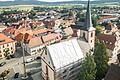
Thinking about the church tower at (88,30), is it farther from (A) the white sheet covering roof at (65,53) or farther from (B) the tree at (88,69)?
(B) the tree at (88,69)

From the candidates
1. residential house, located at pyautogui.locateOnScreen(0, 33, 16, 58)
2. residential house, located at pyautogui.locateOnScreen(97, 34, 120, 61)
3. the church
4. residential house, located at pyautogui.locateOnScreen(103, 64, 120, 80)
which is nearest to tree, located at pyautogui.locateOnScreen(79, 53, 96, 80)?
residential house, located at pyautogui.locateOnScreen(103, 64, 120, 80)

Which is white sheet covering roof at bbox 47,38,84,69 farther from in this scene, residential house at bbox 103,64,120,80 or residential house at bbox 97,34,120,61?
residential house at bbox 97,34,120,61

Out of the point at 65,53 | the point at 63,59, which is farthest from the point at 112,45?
the point at 63,59

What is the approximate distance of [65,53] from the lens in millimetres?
48125

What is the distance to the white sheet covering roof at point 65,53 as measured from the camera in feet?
152

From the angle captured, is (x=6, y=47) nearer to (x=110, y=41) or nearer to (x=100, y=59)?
(x=110, y=41)

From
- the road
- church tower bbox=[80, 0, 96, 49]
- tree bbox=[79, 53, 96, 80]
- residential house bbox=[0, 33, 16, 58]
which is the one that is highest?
church tower bbox=[80, 0, 96, 49]

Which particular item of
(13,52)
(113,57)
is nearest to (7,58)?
(13,52)

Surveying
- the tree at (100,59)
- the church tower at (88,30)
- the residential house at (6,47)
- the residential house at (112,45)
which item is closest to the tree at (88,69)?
the tree at (100,59)

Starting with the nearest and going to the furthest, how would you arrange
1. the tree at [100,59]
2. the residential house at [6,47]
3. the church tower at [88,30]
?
the tree at [100,59]
the church tower at [88,30]
the residential house at [6,47]

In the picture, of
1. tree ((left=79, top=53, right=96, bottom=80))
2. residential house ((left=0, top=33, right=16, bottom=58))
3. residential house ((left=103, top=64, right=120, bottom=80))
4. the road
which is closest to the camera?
residential house ((left=103, top=64, right=120, bottom=80))

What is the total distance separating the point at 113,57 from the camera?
2648 inches

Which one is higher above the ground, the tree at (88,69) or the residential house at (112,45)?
the tree at (88,69)

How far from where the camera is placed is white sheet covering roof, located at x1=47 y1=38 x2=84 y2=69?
46.4 m
